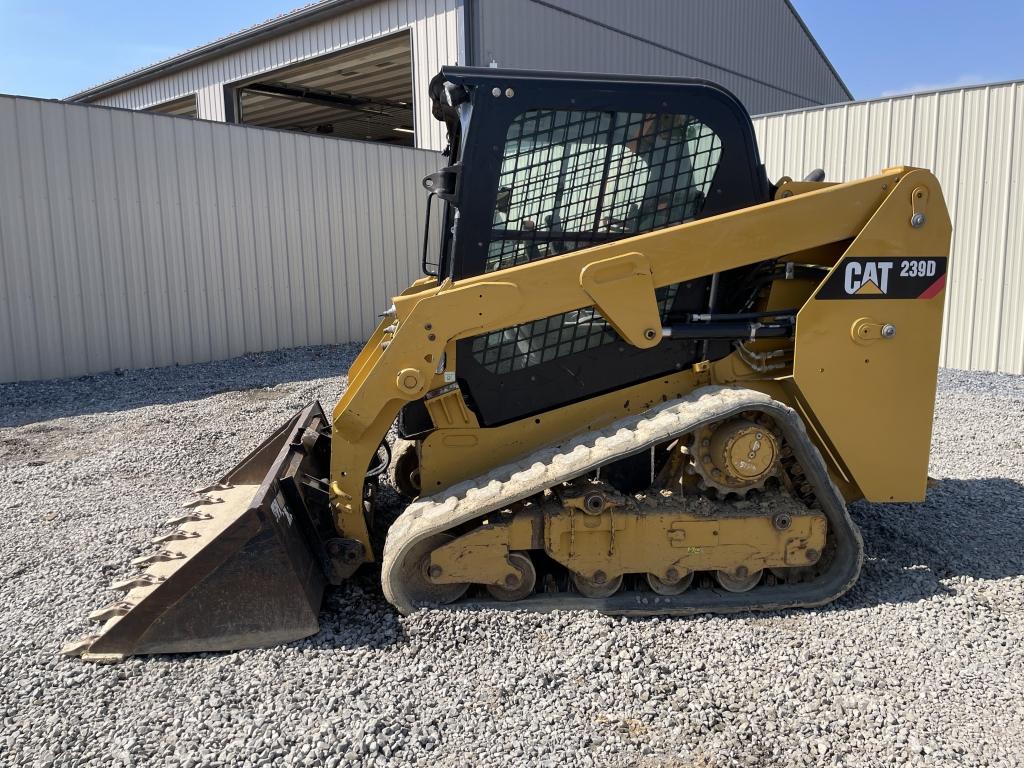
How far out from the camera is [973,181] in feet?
32.6

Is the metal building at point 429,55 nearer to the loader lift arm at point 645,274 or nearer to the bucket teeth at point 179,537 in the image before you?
the loader lift arm at point 645,274

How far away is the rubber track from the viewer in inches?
128

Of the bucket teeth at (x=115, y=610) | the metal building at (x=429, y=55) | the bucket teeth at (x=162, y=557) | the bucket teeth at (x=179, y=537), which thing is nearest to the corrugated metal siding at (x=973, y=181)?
the metal building at (x=429, y=55)

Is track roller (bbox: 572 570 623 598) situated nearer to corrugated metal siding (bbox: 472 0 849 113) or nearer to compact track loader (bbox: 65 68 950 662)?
compact track loader (bbox: 65 68 950 662)

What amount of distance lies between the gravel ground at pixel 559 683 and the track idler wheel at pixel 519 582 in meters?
0.16

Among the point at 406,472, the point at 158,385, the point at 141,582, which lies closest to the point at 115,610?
the point at 141,582

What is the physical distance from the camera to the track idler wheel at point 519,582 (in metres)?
3.38

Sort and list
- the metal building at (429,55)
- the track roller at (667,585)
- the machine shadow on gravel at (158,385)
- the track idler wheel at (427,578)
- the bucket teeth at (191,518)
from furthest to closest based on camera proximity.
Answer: the metal building at (429,55) → the machine shadow on gravel at (158,385) → the bucket teeth at (191,518) → the track roller at (667,585) → the track idler wheel at (427,578)

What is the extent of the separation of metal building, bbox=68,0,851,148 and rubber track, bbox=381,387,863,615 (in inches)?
331

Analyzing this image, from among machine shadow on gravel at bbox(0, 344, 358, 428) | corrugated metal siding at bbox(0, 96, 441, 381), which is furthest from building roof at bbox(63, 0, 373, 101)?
machine shadow on gravel at bbox(0, 344, 358, 428)

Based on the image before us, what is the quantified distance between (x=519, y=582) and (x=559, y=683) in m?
0.59

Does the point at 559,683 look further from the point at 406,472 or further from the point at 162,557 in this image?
the point at 406,472

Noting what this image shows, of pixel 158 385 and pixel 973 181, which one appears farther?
pixel 973 181

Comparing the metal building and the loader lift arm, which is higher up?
the metal building
